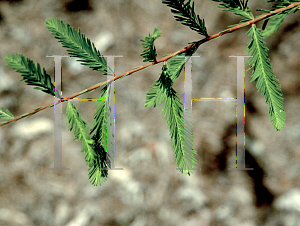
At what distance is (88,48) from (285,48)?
637mm

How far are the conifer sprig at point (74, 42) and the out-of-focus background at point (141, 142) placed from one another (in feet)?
1.11

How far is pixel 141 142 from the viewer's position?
72 centimetres

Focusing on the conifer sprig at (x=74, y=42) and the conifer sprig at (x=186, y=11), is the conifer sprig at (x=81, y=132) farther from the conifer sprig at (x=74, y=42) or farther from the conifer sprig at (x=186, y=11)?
the conifer sprig at (x=186, y=11)

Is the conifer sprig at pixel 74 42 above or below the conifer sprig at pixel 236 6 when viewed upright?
below

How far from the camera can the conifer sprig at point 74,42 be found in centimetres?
35

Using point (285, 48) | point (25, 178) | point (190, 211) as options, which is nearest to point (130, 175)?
point (190, 211)

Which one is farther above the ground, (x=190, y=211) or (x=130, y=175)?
(x=130, y=175)

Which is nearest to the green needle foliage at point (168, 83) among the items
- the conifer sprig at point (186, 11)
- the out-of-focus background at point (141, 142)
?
the conifer sprig at point (186, 11)

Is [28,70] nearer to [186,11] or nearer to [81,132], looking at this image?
[81,132]

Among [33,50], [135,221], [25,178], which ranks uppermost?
[33,50]

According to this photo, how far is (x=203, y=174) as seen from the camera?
0.72m

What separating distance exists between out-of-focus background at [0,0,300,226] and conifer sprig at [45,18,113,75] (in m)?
0.34

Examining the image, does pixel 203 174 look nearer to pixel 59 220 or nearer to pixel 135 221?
pixel 135 221

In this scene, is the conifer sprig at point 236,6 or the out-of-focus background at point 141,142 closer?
the conifer sprig at point 236,6
